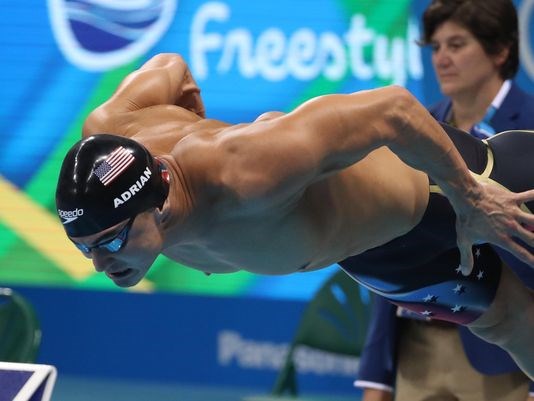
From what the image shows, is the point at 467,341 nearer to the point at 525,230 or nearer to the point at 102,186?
the point at 525,230

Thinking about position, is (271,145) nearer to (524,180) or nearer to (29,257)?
(524,180)

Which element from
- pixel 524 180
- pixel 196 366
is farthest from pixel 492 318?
pixel 196 366

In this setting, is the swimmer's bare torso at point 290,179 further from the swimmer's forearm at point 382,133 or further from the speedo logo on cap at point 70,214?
the speedo logo on cap at point 70,214

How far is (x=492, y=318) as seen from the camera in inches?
133

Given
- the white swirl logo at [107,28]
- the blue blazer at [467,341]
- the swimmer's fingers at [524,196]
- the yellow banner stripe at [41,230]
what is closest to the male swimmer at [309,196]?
the swimmer's fingers at [524,196]

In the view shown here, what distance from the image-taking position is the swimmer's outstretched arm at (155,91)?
3107mm

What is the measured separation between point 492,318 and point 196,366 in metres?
2.96

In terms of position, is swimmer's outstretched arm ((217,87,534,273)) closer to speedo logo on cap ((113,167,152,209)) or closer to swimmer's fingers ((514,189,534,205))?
Answer: swimmer's fingers ((514,189,534,205))

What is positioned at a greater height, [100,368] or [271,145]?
[271,145]

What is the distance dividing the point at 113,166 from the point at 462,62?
1845 millimetres

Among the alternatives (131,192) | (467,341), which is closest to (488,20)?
(467,341)

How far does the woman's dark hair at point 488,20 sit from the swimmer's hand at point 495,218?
1223 millimetres

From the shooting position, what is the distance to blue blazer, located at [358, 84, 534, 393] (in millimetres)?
3771

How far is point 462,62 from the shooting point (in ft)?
13.2
